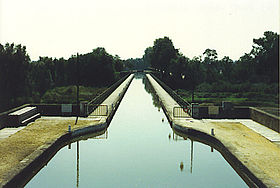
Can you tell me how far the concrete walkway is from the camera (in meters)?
10.9

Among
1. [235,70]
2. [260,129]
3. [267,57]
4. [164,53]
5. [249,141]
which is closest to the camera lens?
[249,141]

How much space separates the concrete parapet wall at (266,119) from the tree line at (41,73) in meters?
13.6

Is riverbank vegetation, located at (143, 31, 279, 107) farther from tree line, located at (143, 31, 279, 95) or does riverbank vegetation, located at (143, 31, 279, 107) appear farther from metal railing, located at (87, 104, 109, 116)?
metal railing, located at (87, 104, 109, 116)

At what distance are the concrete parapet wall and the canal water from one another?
193 inches

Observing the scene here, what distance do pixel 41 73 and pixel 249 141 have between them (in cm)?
4675

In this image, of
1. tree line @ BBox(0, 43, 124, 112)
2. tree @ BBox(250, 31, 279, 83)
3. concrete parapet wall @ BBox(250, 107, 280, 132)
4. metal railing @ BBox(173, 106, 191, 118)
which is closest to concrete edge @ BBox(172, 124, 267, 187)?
metal railing @ BBox(173, 106, 191, 118)

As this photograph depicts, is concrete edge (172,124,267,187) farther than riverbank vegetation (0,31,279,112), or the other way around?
riverbank vegetation (0,31,279,112)

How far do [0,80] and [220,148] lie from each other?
28.4m

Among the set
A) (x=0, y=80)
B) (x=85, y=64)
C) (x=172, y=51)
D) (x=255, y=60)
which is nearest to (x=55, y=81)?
(x=85, y=64)

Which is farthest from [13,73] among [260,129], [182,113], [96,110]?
[260,129]

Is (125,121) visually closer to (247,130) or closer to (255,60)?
(247,130)

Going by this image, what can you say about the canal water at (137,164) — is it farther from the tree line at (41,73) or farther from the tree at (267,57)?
the tree at (267,57)

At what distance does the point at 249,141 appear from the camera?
1505 centimetres

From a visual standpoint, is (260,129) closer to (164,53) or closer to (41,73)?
(41,73)
